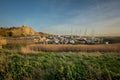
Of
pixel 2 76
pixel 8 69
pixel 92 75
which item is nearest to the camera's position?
pixel 92 75

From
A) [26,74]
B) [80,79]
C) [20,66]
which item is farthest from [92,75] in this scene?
[20,66]

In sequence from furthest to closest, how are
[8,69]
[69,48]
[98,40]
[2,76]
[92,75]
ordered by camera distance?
1. [98,40]
2. [69,48]
3. [8,69]
4. [2,76]
5. [92,75]

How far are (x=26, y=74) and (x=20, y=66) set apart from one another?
1126 mm

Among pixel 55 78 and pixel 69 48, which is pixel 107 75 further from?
pixel 69 48

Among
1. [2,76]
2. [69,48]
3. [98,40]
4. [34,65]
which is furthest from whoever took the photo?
[98,40]

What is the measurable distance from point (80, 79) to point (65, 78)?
0.79 metres

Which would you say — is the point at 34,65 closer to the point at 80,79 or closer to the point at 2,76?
the point at 2,76

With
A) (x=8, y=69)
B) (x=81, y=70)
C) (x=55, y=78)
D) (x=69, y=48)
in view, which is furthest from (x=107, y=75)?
(x=69, y=48)

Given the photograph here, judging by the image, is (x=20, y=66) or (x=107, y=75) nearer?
(x=107, y=75)

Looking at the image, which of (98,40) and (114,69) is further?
(98,40)

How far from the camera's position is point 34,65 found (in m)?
9.69

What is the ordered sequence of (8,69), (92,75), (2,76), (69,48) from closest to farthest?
1. (92,75)
2. (2,76)
3. (8,69)
4. (69,48)

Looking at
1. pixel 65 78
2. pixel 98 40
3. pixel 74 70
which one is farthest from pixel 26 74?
pixel 98 40

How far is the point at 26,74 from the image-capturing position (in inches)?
332
